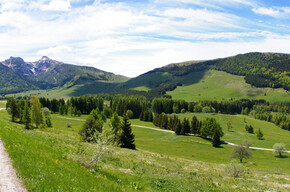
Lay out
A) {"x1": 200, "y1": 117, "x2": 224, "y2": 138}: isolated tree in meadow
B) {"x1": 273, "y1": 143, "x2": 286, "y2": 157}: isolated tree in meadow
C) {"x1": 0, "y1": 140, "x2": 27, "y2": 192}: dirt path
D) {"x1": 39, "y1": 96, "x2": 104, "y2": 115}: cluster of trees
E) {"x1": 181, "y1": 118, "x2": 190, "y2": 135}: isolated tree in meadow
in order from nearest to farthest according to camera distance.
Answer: {"x1": 0, "y1": 140, "x2": 27, "y2": 192}: dirt path → {"x1": 273, "y1": 143, "x2": 286, "y2": 157}: isolated tree in meadow → {"x1": 200, "y1": 117, "x2": 224, "y2": 138}: isolated tree in meadow → {"x1": 181, "y1": 118, "x2": 190, "y2": 135}: isolated tree in meadow → {"x1": 39, "y1": 96, "x2": 104, "y2": 115}: cluster of trees

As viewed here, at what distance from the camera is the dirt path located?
39.5 feet

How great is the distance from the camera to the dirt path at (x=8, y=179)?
12.0m

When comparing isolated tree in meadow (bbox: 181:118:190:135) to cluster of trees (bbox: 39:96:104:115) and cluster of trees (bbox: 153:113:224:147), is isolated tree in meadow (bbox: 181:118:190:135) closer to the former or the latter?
cluster of trees (bbox: 153:113:224:147)

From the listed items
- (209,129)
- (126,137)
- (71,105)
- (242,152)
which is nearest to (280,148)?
(242,152)

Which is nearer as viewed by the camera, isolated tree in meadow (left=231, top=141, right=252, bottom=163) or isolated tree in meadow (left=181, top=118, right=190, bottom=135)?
isolated tree in meadow (left=231, top=141, right=252, bottom=163)

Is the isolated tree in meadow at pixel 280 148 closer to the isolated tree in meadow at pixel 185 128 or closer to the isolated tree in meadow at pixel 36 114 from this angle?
the isolated tree in meadow at pixel 185 128

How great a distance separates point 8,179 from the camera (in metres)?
13.1

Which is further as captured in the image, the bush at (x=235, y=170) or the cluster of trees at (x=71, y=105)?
the cluster of trees at (x=71, y=105)

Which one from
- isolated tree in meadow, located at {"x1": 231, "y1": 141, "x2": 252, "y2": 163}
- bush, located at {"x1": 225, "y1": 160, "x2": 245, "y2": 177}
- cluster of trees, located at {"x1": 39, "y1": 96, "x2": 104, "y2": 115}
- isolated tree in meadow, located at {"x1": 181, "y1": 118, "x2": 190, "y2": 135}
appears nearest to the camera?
bush, located at {"x1": 225, "y1": 160, "x2": 245, "y2": 177}

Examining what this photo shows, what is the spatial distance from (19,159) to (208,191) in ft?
62.8

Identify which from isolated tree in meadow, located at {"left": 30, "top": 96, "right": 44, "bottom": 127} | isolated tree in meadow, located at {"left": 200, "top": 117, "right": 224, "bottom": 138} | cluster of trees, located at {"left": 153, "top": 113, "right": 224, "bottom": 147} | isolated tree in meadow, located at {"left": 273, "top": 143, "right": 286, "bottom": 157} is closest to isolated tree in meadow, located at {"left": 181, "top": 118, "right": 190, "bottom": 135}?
cluster of trees, located at {"left": 153, "top": 113, "right": 224, "bottom": 147}

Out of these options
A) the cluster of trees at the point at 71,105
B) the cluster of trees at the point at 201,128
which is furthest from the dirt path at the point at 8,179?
the cluster of trees at the point at 71,105

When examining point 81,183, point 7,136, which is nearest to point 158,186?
point 81,183

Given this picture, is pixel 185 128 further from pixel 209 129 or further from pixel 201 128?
pixel 209 129
